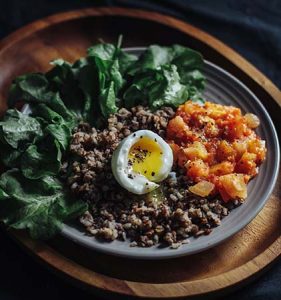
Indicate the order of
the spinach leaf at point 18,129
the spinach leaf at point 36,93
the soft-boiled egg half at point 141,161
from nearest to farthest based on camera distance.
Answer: the soft-boiled egg half at point 141,161 → the spinach leaf at point 18,129 → the spinach leaf at point 36,93

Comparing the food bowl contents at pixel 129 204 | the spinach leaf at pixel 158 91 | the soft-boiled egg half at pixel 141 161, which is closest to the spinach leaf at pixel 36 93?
the food bowl contents at pixel 129 204

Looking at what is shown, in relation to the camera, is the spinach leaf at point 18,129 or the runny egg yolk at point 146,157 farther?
the spinach leaf at point 18,129

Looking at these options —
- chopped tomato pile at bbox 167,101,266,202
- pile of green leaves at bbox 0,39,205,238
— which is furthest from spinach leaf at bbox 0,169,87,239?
chopped tomato pile at bbox 167,101,266,202

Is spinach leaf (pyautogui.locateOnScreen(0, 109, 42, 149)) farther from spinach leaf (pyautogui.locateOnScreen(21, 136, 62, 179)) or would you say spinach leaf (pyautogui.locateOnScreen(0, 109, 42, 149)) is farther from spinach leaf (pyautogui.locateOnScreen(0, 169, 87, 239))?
spinach leaf (pyautogui.locateOnScreen(0, 169, 87, 239))

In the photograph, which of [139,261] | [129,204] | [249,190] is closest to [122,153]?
[129,204]

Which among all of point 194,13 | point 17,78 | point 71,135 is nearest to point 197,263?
point 71,135

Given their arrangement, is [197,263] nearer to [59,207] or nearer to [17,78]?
[59,207]

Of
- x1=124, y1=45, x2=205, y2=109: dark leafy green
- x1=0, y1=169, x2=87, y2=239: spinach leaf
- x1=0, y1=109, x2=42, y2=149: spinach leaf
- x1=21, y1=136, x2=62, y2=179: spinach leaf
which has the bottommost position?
x1=0, y1=169, x2=87, y2=239: spinach leaf

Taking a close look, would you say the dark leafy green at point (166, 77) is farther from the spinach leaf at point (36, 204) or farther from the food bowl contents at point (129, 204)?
the spinach leaf at point (36, 204)
